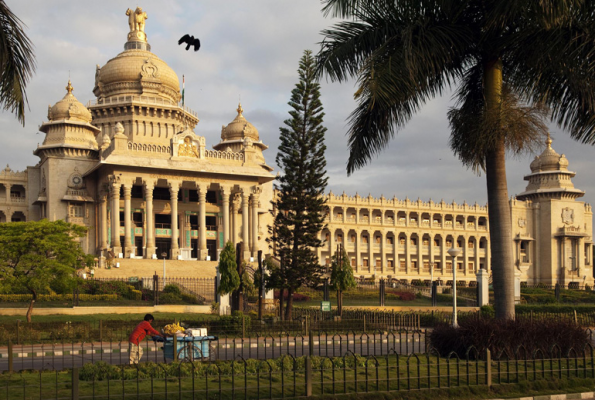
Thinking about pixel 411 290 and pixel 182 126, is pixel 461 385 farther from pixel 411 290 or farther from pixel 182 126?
pixel 182 126

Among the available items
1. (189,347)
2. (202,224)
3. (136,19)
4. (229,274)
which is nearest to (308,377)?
(189,347)

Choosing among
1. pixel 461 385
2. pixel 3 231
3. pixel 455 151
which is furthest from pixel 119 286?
pixel 461 385

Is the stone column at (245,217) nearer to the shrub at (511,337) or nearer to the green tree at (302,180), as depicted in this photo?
the green tree at (302,180)

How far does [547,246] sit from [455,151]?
2825 inches

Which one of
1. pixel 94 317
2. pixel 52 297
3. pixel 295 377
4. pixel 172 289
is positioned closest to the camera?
pixel 295 377

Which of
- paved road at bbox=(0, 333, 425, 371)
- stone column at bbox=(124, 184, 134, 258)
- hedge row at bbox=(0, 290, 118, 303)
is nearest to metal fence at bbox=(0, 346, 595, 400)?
paved road at bbox=(0, 333, 425, 371)

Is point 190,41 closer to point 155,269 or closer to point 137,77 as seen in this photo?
point 155,269

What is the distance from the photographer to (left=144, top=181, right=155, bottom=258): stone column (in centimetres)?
5056

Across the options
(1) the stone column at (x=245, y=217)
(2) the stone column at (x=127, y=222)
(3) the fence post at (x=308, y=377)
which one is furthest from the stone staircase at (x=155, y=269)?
(3) the fence post at (x=308, y=377)

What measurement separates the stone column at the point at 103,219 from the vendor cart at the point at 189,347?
3846 cm

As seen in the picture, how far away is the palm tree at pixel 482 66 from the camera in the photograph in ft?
43.7

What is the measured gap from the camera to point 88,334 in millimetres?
21906

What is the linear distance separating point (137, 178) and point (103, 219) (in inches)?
170

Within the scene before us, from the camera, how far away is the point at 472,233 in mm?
83562
